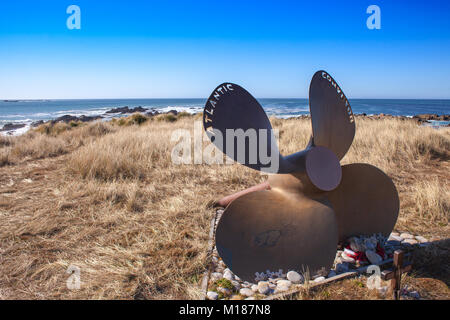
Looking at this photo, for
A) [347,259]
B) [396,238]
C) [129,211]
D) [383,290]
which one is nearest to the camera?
[383,290]

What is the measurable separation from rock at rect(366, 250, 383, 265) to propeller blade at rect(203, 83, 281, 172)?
130 centimetres

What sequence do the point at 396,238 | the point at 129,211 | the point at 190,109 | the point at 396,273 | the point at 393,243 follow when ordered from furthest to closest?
the point at 190,109, the point at 129,211, the point at 396,238, the point at 393,243, the point at 396,273

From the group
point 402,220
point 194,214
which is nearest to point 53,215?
point 194,214

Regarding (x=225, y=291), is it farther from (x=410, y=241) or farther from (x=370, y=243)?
(x=410, y=241)

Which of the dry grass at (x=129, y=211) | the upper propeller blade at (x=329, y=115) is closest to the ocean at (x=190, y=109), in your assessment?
the dry grass at (x=129, y=211)

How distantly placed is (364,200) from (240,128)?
5.43 feet

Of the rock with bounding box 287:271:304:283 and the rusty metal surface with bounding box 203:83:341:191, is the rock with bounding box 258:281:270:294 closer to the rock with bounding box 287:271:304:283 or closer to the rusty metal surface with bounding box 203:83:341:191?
the rock with bounding box 287:271:304:283

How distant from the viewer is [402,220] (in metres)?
3.87

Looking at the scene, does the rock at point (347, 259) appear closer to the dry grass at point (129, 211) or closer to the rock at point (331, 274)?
the rock at point (331, 274)

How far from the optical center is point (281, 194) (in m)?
2.78

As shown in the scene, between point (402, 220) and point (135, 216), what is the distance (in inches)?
153


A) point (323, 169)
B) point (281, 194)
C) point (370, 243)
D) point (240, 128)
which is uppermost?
point (240, 128)

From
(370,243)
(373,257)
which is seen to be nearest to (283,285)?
(373,257)

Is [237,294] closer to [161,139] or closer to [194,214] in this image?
[194,214]
